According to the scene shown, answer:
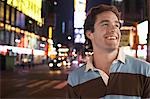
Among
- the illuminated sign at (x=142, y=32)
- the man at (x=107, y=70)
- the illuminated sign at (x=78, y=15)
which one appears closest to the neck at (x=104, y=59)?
the man at (x=107, y=70)

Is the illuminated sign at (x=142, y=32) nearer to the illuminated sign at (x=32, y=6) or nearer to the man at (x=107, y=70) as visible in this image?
the illuminated sign at (x=32, y=6)

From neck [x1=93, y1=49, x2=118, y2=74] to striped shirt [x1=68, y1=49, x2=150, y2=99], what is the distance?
20 millimetres

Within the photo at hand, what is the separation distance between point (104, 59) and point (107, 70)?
4 cm

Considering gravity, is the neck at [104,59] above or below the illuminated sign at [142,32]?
below

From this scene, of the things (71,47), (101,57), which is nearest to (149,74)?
(101,57)

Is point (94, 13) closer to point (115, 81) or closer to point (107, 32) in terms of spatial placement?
point (107, 32)

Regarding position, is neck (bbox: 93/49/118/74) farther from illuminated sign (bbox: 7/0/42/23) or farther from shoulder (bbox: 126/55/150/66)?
illuminated sign (bbox: 7/0/42/23)

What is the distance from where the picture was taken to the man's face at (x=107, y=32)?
1.20 m

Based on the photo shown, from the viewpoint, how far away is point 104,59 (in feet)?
4.12

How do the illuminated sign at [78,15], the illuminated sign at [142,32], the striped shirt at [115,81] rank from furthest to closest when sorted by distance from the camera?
the illuminated sign at [142,32]
the illuminated sign at [78,15]
the striped shirt at [115,81]

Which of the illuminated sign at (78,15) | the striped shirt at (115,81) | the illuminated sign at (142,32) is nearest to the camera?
the striped shirt at (115,81)

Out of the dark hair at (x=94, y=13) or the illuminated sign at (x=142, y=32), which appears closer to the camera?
the dark hair at (x=94, y=13)

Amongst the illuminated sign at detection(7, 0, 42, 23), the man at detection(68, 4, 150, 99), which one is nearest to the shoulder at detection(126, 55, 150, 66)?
the man at detection(68, 4, 150, 99)

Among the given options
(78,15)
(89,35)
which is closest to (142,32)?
(78,15)
